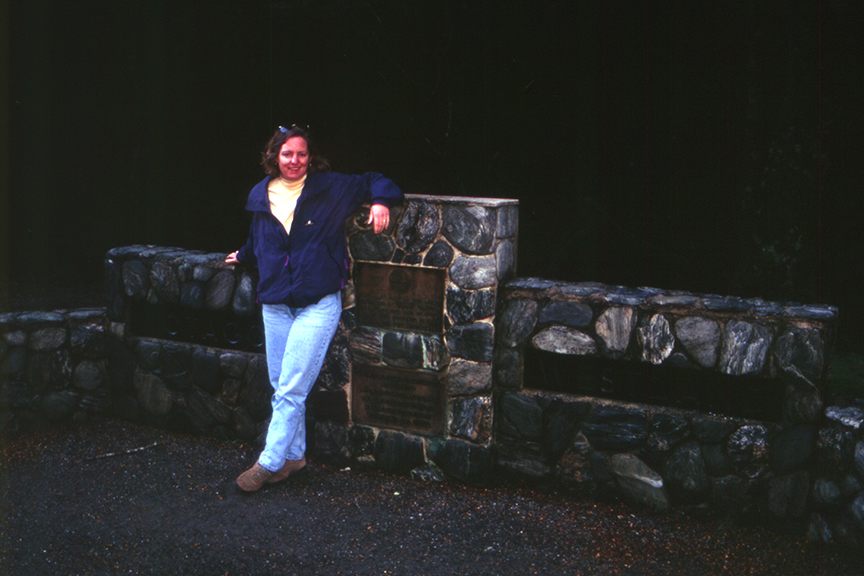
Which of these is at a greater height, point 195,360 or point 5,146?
point 5,146

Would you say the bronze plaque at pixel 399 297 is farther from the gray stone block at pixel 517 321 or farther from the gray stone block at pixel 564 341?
the gray stone block at pixel 564 341

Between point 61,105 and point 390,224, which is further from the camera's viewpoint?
point 61,105

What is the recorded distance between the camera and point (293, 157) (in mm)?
→ 4266

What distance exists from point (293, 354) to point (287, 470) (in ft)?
2.24

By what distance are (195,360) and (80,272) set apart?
3705 mm

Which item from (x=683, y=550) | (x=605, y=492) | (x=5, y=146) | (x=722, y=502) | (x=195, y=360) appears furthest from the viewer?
(x=5, y=146)

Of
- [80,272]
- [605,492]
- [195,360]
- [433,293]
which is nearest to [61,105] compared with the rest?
[80,272]

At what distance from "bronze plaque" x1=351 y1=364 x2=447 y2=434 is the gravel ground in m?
0.32

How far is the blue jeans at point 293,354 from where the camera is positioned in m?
4.33

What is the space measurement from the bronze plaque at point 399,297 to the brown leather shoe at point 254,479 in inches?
38.6

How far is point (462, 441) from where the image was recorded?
448 cm

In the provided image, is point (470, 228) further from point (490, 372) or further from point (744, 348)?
point (744, 348)

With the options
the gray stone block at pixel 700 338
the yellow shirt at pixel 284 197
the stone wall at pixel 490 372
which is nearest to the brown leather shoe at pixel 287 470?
the stone wall at pixel 490 372

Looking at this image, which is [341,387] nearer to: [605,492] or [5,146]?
[605,492]
